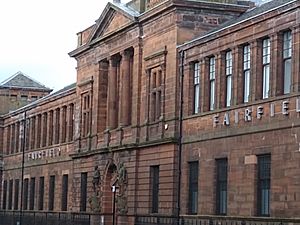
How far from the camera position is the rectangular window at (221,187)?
143 feet

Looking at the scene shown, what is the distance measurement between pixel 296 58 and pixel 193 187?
11.2m

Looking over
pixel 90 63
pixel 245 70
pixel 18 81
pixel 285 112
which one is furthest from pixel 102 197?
pixel 18 81

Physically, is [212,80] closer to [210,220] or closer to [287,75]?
[210,220]

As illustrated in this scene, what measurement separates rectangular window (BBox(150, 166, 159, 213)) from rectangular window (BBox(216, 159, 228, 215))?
277 inches

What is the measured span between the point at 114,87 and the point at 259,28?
1940 cm

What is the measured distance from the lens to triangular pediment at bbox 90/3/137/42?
182 ft

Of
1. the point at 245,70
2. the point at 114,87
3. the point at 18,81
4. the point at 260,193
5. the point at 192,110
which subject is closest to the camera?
the point at 260,193

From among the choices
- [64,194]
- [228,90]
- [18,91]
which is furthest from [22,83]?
[228,90]

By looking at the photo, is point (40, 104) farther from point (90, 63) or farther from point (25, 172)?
point (90, 63)

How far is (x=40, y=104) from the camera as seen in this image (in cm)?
8031

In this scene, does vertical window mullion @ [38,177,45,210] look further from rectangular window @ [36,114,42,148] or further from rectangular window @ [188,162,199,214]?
rectangular window @ [188,162,199,214]

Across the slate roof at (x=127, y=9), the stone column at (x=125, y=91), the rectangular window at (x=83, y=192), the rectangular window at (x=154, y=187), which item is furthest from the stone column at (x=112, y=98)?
the rectangular window at (x=154, y=187)

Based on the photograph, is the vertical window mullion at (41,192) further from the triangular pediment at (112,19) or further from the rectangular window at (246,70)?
the rectangular window at (246,70)

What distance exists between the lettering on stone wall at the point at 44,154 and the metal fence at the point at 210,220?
2236 cm
